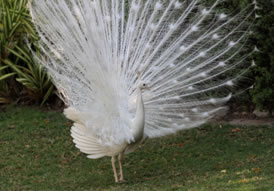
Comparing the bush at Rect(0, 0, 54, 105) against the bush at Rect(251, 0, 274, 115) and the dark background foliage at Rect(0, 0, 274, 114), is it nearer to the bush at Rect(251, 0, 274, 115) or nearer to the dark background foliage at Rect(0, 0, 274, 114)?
the dark background foliage at Rect(0, 0, 274, 114)

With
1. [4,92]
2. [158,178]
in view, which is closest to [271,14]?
[158,178]

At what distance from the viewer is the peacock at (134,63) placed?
242 inches

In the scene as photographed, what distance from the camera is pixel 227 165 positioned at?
692cm

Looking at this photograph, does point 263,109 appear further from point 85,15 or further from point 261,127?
point 85,15

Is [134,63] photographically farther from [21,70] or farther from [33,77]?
[21,70]

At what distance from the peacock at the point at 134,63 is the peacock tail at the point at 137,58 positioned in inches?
0.5

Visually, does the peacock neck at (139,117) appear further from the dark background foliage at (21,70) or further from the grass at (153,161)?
the dark background foliage at (21,70)

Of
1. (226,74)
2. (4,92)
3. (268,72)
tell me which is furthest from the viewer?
(4,92)

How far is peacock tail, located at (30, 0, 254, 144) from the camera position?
20.2ft

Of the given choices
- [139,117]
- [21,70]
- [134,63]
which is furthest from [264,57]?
[21,70]

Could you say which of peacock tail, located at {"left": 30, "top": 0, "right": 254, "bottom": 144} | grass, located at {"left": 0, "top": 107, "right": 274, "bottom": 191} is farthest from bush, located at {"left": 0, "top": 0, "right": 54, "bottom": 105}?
peacock tail, located at {"left": 30, "top": 0, "right": 254, "bottom": 144}

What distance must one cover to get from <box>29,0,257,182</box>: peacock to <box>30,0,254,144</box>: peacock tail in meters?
0.01

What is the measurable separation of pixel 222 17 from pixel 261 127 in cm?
239

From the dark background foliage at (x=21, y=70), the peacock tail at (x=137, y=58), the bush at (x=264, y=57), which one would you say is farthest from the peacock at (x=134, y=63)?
the dark background foliage at (x=21, y=70)
